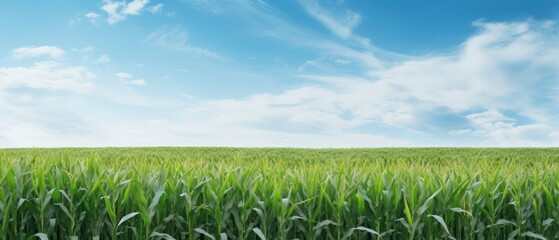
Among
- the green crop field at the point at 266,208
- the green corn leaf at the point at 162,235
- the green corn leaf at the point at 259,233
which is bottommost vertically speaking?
the green corn leaf at the point at 162,235

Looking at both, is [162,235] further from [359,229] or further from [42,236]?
[359,229]

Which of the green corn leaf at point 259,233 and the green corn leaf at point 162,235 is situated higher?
the green corn leaf at point 259,233

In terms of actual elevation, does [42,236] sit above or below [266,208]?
below

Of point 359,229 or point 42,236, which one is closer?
point 42,236

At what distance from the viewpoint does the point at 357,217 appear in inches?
148

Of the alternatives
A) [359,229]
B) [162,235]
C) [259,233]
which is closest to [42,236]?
[162,235]

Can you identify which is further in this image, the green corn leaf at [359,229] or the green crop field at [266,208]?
the green crop field at [266,208]

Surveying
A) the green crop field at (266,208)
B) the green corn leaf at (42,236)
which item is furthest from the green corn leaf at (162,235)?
the green corn leaf at (42,236)

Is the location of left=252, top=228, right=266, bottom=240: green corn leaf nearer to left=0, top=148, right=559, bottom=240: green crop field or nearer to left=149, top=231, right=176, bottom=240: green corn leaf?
left=0, top=148, right=559, bottom=240: green crop field

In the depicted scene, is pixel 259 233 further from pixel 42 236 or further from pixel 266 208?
pixel 42 236

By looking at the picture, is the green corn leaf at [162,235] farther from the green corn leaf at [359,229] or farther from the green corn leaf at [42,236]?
the green corn leaf at [359,229]

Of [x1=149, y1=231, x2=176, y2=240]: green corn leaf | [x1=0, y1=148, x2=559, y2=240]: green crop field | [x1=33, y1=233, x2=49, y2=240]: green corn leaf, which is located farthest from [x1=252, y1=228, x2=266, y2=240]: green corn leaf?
[x1=33, y1=233, x2=49, y2=240]: green corn leaf

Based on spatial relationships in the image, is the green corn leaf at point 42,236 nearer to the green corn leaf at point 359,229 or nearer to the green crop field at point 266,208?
the green crop field at point 266,208

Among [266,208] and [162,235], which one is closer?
[162,235]
